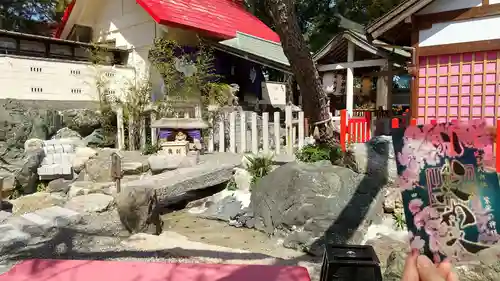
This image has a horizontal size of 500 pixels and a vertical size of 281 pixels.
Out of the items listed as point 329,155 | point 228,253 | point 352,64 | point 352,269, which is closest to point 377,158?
point 329,155

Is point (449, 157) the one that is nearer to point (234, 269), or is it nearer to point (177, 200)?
→ point (234, 269)

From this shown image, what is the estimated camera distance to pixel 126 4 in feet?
45.8

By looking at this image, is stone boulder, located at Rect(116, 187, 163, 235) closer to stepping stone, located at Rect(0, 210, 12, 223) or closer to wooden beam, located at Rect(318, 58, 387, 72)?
stepping stone, located at Rect(0, 210, 12, 223)

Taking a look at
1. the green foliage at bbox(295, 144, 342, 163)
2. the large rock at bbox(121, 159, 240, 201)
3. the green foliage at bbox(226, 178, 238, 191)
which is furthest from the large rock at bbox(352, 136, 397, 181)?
the large rock at bbox(121, 159, 240, 201)

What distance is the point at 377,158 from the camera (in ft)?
22.6

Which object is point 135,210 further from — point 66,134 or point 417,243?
point 66,134

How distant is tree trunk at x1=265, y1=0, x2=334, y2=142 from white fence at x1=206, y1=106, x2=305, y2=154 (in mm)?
2186

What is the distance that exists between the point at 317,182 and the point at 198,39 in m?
8.32

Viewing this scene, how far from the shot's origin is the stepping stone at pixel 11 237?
4594 millimetres

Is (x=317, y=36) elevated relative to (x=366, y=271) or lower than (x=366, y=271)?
elevated

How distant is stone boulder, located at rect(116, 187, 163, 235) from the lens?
5.33 meters

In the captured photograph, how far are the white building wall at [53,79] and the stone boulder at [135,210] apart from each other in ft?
23.9

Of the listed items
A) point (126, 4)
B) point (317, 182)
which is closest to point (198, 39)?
point (126, 4)

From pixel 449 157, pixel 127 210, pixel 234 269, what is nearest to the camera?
pixel 449 157
